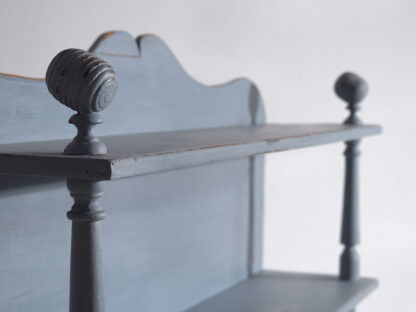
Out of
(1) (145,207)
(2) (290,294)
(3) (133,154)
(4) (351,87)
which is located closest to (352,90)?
(4) (351,87)

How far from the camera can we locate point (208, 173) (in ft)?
4.62

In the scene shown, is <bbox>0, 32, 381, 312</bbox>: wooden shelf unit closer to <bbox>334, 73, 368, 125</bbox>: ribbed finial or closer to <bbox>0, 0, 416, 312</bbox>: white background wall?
<bbox>334, 73, 368, 125</bbox>: ribbed finial

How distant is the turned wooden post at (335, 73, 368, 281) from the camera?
152cm

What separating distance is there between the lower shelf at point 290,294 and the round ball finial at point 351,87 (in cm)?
40

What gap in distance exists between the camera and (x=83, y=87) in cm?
73

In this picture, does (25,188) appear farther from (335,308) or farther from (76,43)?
(335,308)

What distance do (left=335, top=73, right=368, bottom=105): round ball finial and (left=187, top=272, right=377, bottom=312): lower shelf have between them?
0.40 meters

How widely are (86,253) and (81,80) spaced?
187 mm

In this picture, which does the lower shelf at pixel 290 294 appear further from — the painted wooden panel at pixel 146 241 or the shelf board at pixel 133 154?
the shelf board at pixel 133 154

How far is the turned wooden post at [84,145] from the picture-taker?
736 mm

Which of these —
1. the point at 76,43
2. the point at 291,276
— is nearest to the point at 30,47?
the point at 76,43

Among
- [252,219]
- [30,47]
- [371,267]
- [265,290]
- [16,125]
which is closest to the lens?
[16,125]

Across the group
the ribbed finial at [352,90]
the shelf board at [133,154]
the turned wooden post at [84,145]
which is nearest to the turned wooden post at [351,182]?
the ribbed finial at [352,90]

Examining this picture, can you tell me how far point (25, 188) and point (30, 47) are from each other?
0.88ft
